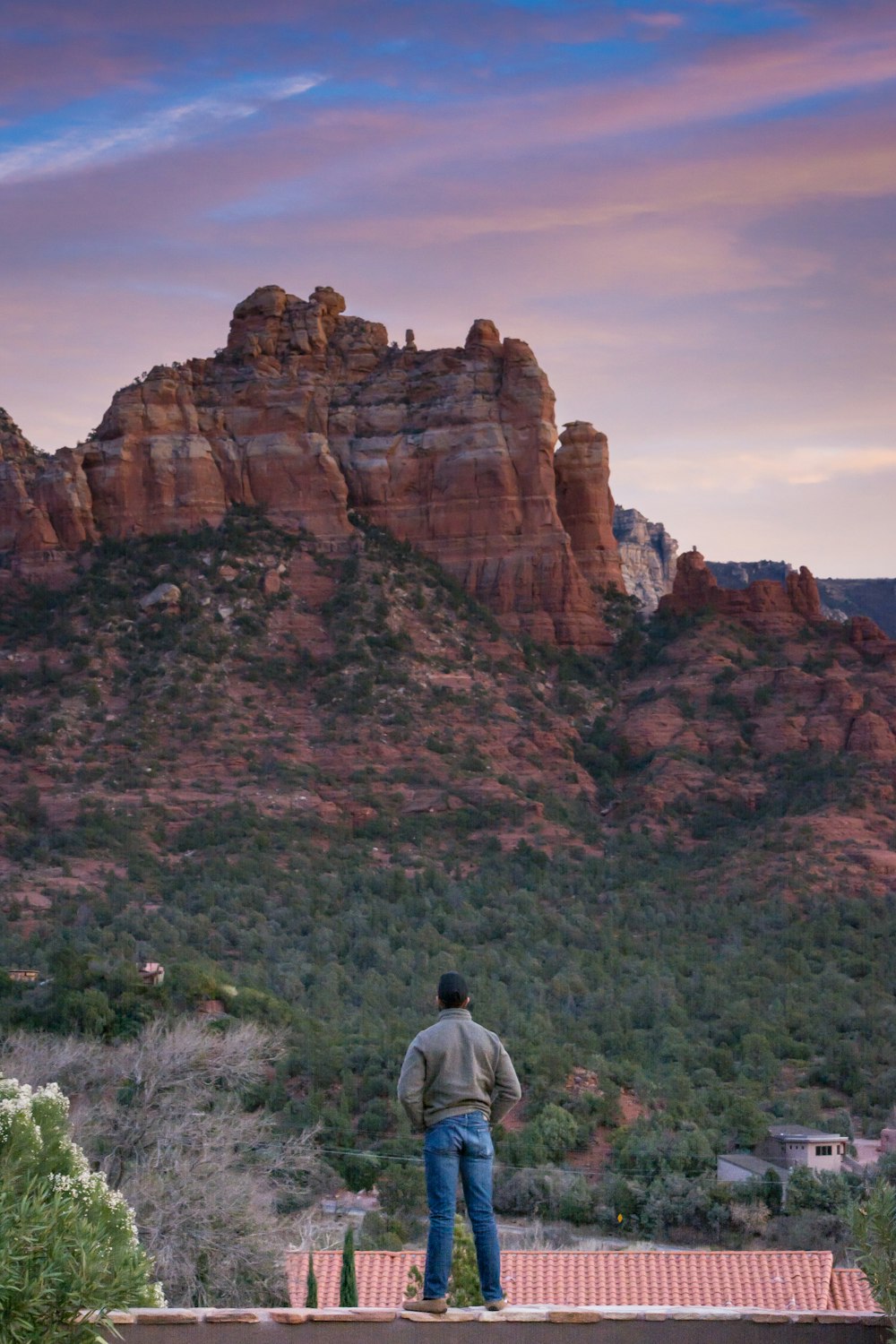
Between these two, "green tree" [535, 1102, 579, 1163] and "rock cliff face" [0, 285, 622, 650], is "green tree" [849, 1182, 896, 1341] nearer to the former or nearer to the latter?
"green tree" [535, 1102, 579, 1163]

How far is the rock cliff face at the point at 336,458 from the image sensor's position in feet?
238

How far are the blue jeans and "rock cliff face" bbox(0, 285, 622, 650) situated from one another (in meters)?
64.0

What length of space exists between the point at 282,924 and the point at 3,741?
14.7 metres

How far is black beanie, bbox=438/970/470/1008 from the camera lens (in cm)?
950

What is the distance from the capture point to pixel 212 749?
61000 millimetres

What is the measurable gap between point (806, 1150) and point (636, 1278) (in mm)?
11839

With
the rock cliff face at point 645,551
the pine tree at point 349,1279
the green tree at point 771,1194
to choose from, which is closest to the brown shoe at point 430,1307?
the pine tree at point 349,1279

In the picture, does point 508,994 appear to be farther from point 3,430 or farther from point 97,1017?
point 3,430

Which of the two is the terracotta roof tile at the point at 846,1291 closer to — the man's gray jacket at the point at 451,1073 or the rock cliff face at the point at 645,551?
the man's gray jacket at the point at 451,1073

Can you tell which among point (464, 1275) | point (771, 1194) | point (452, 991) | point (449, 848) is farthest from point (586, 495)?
point (452, 991)

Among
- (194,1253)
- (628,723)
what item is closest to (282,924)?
(628,723)

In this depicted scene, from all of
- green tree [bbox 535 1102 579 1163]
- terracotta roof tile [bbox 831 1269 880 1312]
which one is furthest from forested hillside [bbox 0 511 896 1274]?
terracotta roof tile [bbox 831 1269 880 1312]

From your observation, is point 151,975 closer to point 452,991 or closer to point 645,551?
point 452,991

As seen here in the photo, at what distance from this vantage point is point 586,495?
78.6 meters
